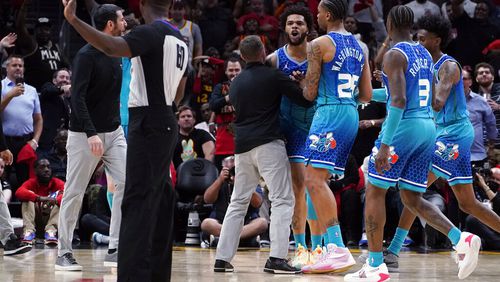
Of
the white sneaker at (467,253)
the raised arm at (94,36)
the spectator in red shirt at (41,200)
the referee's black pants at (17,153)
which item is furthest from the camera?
the referee's black pants at (17,153)

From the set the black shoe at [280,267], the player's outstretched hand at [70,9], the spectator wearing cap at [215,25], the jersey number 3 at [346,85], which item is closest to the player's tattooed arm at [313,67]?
the jersey number 3 at [346,85]

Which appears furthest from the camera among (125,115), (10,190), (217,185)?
(10,190)

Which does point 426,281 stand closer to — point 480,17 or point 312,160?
point 312,160

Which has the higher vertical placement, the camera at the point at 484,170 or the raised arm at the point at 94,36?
the raised arm at the point at 94,36

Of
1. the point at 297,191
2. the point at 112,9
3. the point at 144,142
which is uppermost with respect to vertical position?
the point at 112,9

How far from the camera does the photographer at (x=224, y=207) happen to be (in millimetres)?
11672

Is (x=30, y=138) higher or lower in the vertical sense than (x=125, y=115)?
lower

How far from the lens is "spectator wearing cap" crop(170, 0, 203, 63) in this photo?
1484 centimetres

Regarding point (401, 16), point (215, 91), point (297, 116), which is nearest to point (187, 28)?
point (215, 91)

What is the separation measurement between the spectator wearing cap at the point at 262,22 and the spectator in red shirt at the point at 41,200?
4.30 meters

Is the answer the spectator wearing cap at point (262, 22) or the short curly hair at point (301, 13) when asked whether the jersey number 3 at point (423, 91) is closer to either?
the short curly hair at point (301, 13)

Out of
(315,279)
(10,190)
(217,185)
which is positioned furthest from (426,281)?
(10,190)

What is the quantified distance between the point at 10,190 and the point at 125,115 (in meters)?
4.25

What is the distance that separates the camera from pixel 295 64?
8656 mm
